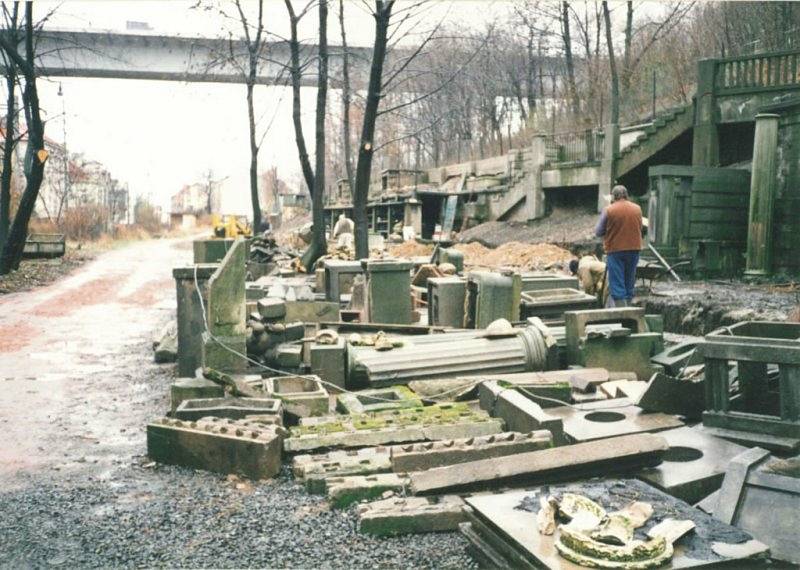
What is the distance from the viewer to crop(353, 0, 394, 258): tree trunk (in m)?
15.6

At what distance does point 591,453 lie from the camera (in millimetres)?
4652

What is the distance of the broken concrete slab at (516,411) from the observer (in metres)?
5.57

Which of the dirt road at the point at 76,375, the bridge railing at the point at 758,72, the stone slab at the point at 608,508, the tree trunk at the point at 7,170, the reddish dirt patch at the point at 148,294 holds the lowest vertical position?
the dirt road at the point at 76,375

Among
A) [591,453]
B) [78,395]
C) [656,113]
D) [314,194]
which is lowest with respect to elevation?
[78,395]

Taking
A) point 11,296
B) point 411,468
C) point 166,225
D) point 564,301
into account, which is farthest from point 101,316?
point 166,225

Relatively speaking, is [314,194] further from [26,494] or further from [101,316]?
[26,494]

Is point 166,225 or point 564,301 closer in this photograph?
point 564,301

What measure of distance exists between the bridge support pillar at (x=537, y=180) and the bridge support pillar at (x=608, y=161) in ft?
11.5

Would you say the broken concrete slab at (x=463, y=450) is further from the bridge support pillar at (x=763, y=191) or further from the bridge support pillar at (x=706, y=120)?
the bridge support pillar at (x=706, y=120)

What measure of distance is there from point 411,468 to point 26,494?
9.11 feet

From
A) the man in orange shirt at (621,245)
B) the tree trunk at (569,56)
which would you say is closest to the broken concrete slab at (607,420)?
the man in orange shirt at (621,245)

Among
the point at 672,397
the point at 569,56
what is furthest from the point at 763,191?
the point at 569,56

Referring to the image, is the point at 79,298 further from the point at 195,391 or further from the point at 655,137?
the point at 655,137

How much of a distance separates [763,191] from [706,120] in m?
7.63
